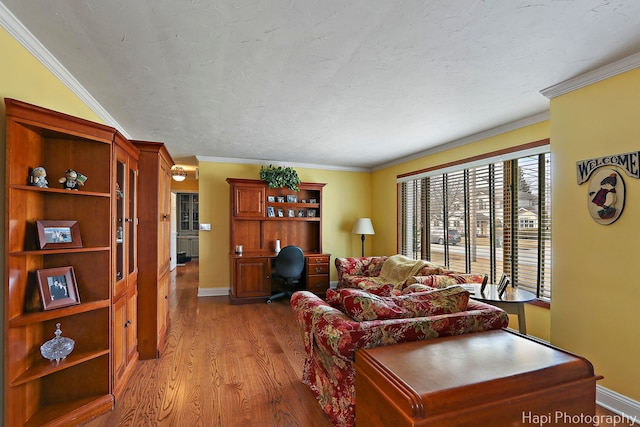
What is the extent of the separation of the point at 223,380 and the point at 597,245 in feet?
10.1

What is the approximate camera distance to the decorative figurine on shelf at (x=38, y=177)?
1748 mm

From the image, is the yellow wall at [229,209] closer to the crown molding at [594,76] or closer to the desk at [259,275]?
the desk at [259,275]

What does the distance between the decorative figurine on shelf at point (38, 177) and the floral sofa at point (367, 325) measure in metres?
1.81

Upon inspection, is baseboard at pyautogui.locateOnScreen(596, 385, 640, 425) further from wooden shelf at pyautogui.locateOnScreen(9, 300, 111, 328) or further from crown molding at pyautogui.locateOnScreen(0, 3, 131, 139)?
crown molding at pyautogui.locateOnScreen(0, 3, 131, 139)

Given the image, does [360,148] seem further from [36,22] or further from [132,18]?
[36,22]

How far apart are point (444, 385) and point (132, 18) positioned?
2347 millimetres

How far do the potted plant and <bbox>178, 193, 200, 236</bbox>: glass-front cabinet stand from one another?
17.1 ft

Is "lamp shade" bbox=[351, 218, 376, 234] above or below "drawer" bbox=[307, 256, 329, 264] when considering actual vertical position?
above

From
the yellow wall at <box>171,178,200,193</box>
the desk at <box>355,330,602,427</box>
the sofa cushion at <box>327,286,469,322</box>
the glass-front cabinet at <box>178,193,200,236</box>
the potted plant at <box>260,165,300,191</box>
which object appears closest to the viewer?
the desk at <box>355,330,602,427</box>

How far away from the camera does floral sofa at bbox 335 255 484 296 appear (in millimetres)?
3424

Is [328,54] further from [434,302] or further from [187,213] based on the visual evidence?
[187,213]

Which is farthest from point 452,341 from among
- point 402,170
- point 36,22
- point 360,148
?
point 402,170

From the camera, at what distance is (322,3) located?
150 cm

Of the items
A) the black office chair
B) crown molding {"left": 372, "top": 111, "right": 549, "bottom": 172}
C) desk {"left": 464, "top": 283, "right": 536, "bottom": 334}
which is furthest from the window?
the black office chair
